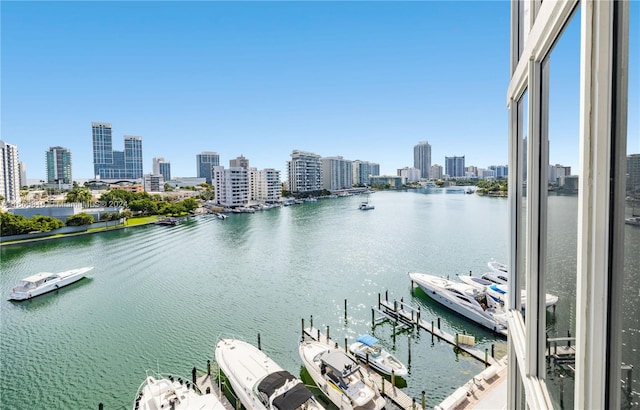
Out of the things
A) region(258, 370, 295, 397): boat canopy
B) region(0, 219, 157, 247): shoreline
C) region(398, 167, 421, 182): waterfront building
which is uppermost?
region(398, 167, 421, 182): waterfront building

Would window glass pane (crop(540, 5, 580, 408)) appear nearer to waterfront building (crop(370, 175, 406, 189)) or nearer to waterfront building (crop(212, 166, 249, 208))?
waterfront building (crop(212, 166, 249, 208))

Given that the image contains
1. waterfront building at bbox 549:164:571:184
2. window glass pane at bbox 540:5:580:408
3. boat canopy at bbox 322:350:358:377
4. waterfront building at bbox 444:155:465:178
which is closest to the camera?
window glass pane at bbox 540:5:580:408

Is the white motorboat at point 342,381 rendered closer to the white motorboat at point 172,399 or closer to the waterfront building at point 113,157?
the white motorboat at point 172,399

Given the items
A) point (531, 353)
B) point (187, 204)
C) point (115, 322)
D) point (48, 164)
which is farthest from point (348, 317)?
point (48, 164)

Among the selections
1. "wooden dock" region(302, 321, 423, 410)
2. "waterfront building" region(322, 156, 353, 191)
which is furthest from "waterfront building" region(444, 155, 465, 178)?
"wooden dock" region(302, 321, 423, 410)

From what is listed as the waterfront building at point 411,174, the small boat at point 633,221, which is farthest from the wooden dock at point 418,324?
the waterfront building at point 411,174

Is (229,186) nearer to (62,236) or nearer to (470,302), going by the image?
(62,236)

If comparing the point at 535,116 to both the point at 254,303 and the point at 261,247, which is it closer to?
the point at 254,303

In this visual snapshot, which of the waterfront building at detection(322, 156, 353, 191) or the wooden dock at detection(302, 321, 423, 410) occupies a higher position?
the waterfront building at detection(322, 156, 353, 191)
